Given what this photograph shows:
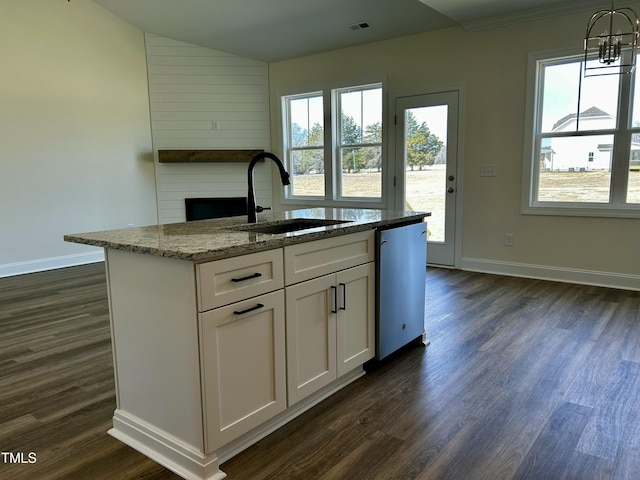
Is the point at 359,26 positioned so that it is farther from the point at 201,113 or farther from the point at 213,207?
the point at 213,207

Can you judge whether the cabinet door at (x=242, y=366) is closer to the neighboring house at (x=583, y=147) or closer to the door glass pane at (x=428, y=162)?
the door glass pane at (x=428, y=162)

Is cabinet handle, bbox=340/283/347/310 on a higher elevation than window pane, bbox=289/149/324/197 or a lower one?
lower

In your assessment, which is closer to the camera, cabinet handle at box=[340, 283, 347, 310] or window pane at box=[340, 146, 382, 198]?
cabinet handle at box=[340, 283, 347, 310]

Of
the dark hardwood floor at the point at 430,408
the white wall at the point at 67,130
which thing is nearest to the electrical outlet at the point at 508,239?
the dark hardwood floor at the point at 430,408

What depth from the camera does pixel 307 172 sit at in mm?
6508

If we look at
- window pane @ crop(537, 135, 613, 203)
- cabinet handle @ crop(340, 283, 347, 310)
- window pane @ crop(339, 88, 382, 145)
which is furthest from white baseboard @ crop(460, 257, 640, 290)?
cabinet handle @ crop(340, 283, 347, 310)

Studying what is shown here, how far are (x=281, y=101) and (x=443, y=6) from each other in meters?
2.89

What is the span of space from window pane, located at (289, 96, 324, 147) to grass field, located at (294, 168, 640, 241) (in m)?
0.51

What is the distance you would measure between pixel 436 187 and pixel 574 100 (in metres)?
1.58

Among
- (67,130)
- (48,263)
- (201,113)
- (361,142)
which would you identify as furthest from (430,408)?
(201,113)

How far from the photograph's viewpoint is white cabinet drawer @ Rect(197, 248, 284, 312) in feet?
5.21

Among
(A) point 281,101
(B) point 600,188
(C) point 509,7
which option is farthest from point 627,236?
(A) point 281,101

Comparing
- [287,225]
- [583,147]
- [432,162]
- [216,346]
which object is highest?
[583,147]

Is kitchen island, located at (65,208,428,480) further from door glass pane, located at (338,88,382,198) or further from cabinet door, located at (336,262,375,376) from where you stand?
door glass pane, located at (338,88,382,198)
